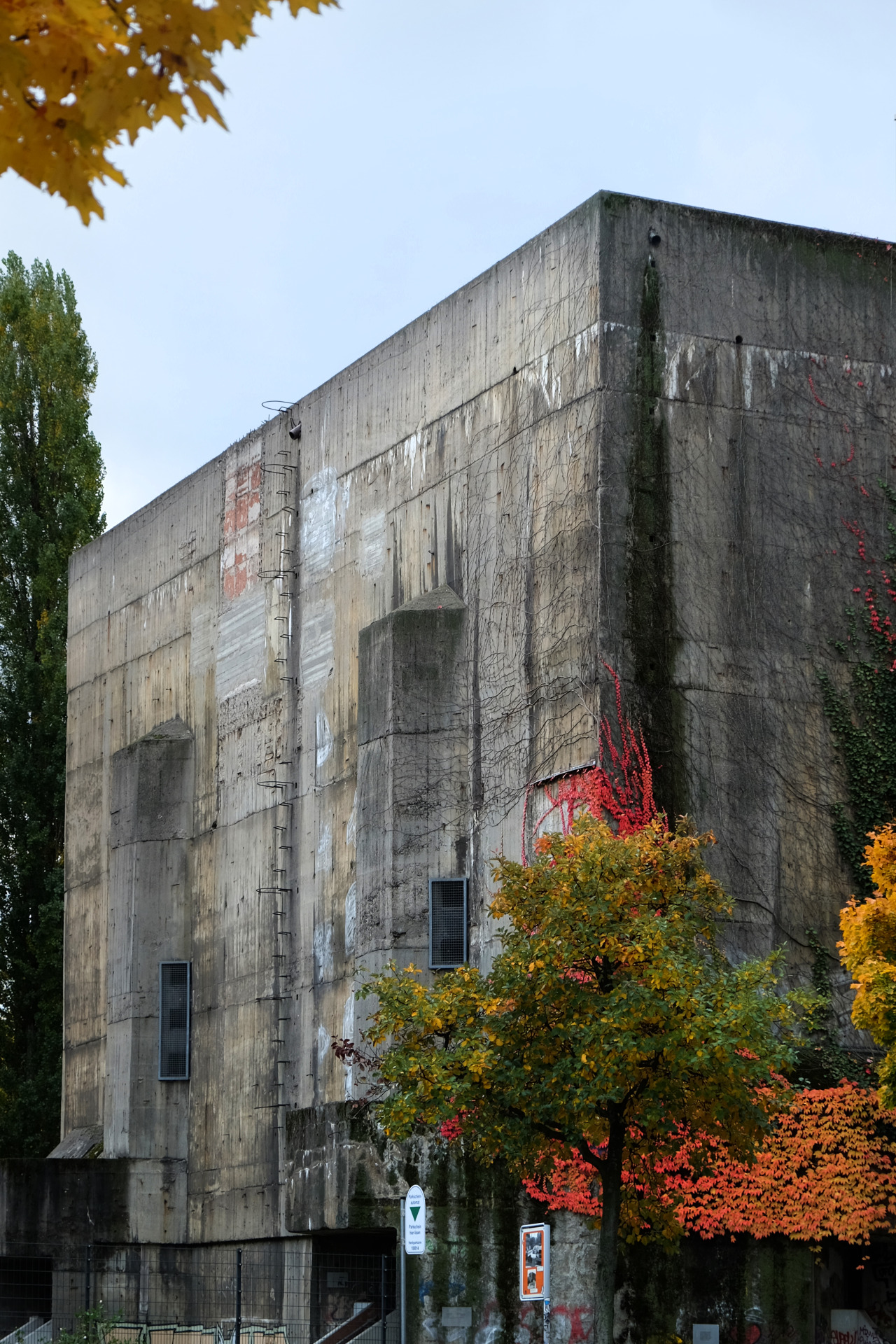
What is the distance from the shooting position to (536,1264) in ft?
60.2

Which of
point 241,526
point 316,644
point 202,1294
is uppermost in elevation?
point 241,526

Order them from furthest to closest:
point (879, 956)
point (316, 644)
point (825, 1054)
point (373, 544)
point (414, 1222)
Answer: point (316, 644), point (373, 544), point (825, 1054), point (879, 956), point (414, 1222)

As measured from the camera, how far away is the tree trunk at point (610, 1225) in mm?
19016

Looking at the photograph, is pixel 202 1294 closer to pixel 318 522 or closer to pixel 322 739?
pixel 322 739

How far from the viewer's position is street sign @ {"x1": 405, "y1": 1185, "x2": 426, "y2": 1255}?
60.5 ft

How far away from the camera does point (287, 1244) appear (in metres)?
32.6

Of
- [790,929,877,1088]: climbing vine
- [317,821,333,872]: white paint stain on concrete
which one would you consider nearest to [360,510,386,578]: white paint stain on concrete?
[317,821,333,872]: white paint stain on concrete

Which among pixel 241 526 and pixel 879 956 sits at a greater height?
pixel 241 526

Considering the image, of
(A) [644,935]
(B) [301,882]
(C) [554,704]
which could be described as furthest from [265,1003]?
(A) [644,935]

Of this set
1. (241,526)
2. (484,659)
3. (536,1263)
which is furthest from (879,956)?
(241,526)

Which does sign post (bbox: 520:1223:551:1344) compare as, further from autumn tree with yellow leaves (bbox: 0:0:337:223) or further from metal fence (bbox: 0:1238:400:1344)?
autumn tree with yellow leaves (bbox: 0:0:337:223)

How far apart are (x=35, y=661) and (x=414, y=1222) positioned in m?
29.8

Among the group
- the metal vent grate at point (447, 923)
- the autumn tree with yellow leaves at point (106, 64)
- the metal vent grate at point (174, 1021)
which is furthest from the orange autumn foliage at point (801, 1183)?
the autumn tree with yellow leaves at point (106, 64)

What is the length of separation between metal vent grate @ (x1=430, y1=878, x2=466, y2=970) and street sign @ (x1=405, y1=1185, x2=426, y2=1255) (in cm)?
1045
